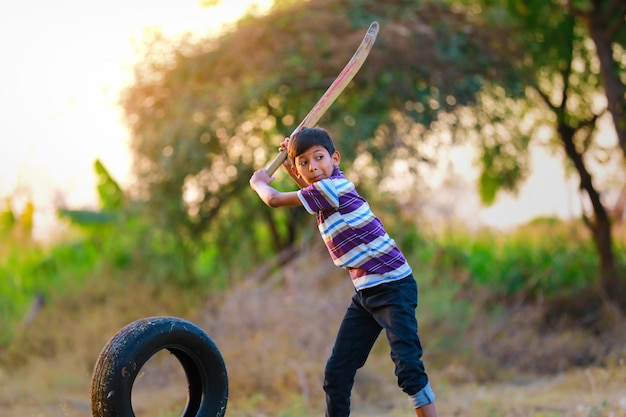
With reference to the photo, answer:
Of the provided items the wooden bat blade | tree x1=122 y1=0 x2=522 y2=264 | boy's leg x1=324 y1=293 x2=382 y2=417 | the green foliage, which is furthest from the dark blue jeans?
the green foliage

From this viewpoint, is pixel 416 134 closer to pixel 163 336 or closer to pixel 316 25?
pixel 316 25

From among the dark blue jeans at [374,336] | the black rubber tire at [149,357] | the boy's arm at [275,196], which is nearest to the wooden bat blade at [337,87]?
the boy's arm at [275,196]

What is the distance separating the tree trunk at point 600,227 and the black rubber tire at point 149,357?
780cm

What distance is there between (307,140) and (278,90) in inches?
241

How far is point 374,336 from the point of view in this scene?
4578 mm

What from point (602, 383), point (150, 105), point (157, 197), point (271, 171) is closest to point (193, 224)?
point (157, 197)

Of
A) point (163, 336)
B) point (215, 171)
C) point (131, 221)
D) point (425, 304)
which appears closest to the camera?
point (163, 336)

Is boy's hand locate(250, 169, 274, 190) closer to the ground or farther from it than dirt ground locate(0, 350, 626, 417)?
farther from it

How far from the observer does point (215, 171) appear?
414 inches

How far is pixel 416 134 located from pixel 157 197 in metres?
3.26

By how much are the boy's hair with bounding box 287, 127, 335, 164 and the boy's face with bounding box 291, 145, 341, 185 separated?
19 mm

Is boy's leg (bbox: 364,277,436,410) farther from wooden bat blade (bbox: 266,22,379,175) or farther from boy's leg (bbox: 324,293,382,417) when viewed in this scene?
wooden bat blade (bbox: 266,22,379,175)

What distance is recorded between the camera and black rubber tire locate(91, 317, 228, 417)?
168 inches

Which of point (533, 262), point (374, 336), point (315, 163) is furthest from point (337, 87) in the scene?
point (533, 262)
